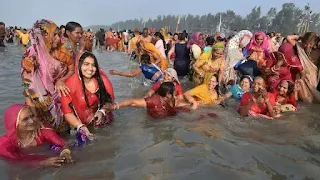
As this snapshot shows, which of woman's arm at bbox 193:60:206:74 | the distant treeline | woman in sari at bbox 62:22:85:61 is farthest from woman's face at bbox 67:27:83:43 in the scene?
the distant treeline

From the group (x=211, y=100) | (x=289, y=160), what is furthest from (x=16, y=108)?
(x=211, y=100)

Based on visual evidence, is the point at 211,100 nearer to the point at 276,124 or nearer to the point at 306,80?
the point at 276,124

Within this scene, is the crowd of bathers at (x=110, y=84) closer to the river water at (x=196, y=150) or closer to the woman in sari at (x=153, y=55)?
the woman in sari at (x=153, y=55)

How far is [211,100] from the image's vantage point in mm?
5699

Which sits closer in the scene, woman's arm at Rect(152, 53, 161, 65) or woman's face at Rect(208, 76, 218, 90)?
woman's face at Rect(208, 76, 218, 90)

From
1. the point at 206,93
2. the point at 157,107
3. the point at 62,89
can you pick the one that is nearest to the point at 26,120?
the point at 62,89

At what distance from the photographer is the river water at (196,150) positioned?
2.97 metres

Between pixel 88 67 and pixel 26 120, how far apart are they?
88 centimetres

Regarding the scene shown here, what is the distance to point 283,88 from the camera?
5.59 m

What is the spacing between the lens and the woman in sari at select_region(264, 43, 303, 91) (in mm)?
6082

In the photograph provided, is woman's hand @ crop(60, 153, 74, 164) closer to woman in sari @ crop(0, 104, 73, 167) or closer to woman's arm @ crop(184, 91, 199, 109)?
woman in sari @ crop(0, 104, 73, 167)

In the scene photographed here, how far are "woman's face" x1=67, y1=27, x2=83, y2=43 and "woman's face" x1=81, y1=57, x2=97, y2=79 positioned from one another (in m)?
0.48

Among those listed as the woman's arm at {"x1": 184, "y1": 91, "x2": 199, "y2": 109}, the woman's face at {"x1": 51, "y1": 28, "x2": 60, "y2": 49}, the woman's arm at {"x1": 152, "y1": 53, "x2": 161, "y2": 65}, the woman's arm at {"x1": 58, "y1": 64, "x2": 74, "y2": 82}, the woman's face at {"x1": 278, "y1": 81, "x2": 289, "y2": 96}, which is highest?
the woman's face at {"x1": 51, "y1": 28, "x2": 60, "y2": 49}

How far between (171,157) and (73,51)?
6.38 feet
